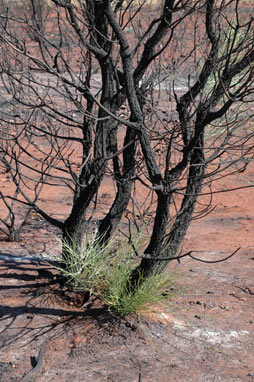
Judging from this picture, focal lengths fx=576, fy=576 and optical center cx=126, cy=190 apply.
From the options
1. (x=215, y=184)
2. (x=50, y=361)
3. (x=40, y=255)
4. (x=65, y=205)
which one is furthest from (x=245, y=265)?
(x=215, y=184)

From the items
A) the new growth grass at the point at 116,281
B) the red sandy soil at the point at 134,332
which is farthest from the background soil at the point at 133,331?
the new growth grass at the point at 116,281

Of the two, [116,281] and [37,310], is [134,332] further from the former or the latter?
[37,310]

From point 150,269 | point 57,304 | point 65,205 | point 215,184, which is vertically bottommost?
point 57,304

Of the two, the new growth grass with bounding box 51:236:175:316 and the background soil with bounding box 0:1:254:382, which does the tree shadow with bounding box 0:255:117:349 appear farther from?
the new growth grass with bounding box 51:236:175:316

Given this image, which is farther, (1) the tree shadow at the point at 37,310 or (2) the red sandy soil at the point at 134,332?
(1) the tree shadow at the point at 37,310

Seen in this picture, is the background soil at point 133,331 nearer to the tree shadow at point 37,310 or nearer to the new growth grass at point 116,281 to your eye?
the tree shadow at point 37,310

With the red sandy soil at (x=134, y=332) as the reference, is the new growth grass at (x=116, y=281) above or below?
above

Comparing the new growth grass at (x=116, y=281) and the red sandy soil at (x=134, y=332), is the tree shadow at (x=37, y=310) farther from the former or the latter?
the new growth grass at (x=116, y=281)

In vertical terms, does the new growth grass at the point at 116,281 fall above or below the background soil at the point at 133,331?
above

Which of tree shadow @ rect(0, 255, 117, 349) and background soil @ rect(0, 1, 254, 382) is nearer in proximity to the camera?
background soil @ rect(0, 1, 254, 382)

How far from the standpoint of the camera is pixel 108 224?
5238mm

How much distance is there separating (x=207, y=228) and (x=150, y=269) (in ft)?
10.5

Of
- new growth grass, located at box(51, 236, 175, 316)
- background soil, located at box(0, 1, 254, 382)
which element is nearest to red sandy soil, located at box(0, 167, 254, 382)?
background soil, located at box(0, 1, 254, 382)

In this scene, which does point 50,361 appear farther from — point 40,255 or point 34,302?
point 40,255
